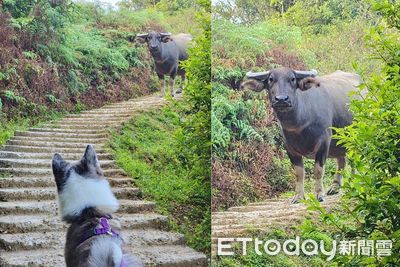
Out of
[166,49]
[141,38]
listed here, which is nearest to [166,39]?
[166,49]

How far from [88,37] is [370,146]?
236 cm

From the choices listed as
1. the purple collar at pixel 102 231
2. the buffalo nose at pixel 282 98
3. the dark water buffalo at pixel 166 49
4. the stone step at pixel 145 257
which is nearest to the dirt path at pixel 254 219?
the stone step at pixel 145 257

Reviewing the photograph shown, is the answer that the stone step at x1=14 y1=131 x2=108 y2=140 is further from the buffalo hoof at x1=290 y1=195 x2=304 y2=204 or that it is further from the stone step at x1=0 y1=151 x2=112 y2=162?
the buffalo hoof at x1=290 y1=195 x2=304 y2=204

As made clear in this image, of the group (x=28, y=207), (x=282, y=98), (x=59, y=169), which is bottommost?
(x=28, y=207)

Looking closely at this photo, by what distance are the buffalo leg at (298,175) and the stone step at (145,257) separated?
32.2 inches

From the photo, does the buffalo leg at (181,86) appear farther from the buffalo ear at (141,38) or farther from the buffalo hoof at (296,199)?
the buffalo hoof at (296,199)

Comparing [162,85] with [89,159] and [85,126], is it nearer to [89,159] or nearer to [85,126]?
[85,126]

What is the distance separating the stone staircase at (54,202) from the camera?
3963 mm

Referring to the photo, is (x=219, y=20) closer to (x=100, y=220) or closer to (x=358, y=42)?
(x=358, y=42)

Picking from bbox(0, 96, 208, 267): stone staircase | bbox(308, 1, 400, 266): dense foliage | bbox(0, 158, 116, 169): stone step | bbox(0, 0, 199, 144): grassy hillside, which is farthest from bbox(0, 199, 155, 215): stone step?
bbox(308, 1, 400, 266): dense foliage

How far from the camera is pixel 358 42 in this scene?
4.46 meters

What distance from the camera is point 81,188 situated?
326 cm

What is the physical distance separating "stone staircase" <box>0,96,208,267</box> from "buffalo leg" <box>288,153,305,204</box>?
823mm

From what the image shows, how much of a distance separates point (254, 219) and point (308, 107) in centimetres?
87
